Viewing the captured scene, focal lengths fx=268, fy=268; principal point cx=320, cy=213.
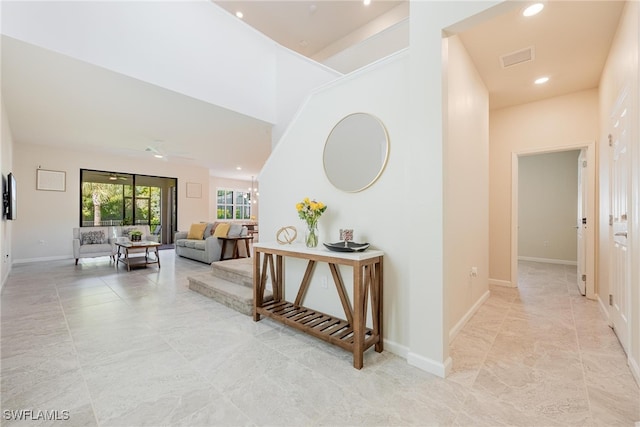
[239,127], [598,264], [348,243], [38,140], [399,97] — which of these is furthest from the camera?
[38,140]

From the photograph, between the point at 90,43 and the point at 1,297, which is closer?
the point at 90,43

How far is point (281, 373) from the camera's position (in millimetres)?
1904

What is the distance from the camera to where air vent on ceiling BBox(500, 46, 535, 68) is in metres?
2.67

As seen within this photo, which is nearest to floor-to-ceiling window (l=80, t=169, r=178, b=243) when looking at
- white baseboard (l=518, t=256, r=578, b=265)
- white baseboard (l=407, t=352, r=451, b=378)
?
white baseboard (l=407, t=352, r=451, b=378)

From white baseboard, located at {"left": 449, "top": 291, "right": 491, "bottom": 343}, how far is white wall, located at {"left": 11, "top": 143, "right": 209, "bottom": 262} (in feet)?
27.6

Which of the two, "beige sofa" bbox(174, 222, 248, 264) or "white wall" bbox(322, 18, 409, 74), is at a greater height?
"white wall" bbox(322, 18, 409, 74)

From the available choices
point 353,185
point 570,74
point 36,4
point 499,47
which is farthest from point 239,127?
point 570,74

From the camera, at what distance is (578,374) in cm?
188

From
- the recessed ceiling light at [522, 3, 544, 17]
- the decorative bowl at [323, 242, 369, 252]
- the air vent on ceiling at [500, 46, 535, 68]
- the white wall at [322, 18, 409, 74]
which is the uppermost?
the white wall at [322, 18, 409, 74]

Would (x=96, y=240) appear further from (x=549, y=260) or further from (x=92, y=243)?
(x=549, y=260)

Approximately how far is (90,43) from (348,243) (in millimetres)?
3352

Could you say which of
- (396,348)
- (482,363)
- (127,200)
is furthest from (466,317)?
(127,200)

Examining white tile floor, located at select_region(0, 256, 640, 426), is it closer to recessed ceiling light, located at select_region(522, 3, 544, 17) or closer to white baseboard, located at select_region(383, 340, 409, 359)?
white baseboard, located at select_region(383, 340, 409, 359)

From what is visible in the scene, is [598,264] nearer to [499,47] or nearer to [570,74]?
[570,74]
